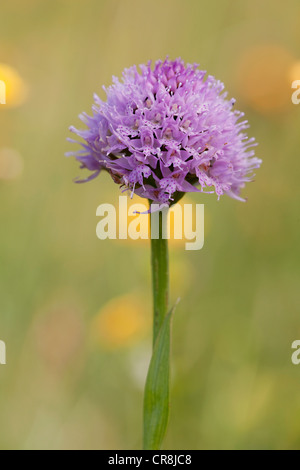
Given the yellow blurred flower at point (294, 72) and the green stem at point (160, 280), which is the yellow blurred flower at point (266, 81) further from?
the green stem at point (160, 280)

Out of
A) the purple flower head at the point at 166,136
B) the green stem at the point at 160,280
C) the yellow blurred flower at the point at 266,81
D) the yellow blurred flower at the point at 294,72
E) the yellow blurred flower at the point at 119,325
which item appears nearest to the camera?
the purple flower head at the point at 166,136

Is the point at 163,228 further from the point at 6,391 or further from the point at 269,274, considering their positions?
the point at 269,274

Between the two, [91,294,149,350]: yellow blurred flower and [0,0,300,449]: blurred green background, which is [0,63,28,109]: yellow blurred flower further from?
[91,294,149,350]: yellow blurred flower

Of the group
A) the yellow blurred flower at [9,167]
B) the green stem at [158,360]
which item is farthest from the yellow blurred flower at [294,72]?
the green stem at [158,360]

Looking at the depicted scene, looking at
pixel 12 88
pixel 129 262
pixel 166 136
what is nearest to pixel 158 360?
pixel 166 136

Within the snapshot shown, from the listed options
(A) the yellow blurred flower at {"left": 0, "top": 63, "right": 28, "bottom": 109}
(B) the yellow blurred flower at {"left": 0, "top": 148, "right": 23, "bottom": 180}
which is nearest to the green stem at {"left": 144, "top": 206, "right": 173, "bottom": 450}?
(B) the yellow blurred flower at {"left": 0, "top": 148, "right": 23, "bottom": 180}

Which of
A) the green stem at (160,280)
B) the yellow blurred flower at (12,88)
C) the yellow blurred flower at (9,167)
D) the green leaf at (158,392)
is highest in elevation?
the yellow blurred flower at (12,88)

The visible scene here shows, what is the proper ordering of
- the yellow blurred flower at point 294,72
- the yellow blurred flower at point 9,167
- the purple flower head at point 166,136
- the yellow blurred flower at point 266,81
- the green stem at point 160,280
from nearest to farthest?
the purple flower head at point 166,136, the green stem at point 160,280, the yellow blurred flower at point 9,167, the yellow blurred flower at point 294,72, the yellow blurred flower at point 266,81
